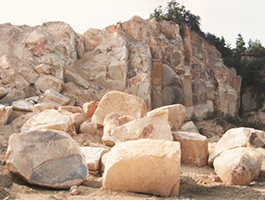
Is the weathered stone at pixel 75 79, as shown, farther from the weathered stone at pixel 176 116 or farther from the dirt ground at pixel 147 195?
the dirt ground at pixel 147 195

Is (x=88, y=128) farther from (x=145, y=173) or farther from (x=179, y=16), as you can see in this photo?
(x=179, y=16)

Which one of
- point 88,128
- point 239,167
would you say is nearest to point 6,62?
point 88,128

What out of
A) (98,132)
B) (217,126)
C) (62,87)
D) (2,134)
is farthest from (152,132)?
(217,126)

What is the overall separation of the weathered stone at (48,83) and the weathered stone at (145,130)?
656cm

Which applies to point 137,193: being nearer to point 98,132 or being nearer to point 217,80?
point 98,132

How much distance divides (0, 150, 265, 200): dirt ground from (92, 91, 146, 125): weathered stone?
2301 mm

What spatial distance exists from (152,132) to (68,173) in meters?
2.20

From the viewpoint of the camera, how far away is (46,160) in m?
3.39

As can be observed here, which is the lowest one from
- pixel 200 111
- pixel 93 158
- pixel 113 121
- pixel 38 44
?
pixel 200 111

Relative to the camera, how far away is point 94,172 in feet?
13.9

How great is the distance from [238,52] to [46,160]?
20.6 meters

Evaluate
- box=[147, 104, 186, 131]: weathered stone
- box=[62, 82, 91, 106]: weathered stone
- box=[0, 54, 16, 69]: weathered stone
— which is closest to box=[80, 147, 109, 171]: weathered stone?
box=[147, 104, 186, 131]: weathered stone

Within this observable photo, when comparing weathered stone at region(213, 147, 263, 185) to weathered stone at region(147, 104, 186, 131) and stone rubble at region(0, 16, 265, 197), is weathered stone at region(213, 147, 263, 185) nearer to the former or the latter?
stone rubble at region(0, 16, 265, 197)

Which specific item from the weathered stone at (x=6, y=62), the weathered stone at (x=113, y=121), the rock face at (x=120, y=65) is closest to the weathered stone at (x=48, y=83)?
the rock face at (x=120, y=65)
